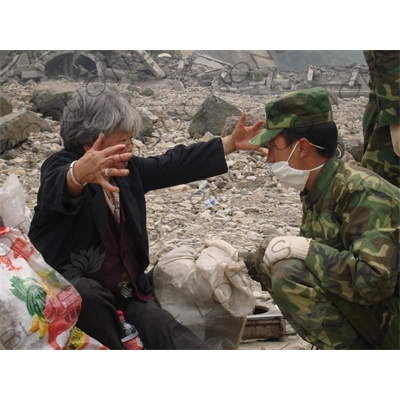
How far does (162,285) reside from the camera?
118 inches

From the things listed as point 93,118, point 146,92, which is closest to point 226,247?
point 93,118

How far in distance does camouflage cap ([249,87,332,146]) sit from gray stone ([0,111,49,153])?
5.99 meters

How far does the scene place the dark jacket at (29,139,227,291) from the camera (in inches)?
102

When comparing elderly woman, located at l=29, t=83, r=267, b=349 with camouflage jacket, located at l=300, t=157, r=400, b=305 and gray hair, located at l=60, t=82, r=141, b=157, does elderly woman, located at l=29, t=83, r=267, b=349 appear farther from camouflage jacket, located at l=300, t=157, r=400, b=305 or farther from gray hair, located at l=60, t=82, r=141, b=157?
camouflage jacket, located at l=300, t=157, r=400, b=305

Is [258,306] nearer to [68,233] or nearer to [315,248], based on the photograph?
[315,248]

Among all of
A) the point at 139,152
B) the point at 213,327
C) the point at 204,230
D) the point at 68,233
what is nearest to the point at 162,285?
the point at 213,327

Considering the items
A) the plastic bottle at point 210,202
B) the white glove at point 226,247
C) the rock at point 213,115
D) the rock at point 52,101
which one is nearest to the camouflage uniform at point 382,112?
the white glove at point 226,247

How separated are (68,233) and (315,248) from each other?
105 centimetres

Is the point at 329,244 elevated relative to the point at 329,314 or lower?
elevated

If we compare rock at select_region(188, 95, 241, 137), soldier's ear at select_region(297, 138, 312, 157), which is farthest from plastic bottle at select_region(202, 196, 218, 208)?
soldier's ear at select_region(297, 138, 312, 157)

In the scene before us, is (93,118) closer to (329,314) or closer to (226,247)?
(226,247)

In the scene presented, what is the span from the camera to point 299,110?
2.62 m

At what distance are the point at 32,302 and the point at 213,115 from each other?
6.96 m

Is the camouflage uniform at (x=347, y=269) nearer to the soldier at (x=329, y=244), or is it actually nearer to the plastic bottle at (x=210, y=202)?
the soldier at (x=329, y=244)
